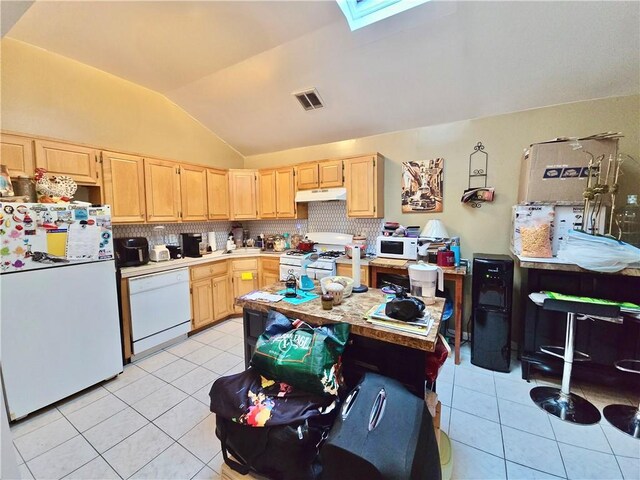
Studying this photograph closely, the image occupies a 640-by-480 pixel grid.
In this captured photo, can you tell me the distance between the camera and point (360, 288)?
1.98m

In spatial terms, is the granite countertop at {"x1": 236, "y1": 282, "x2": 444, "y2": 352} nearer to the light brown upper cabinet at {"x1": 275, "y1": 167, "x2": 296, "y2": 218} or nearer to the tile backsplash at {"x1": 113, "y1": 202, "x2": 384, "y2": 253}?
the tile backsplash at {"x1": 113, "y1": 202, "x2": 384, "y2": 253}

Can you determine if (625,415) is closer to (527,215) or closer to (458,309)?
(458,309)

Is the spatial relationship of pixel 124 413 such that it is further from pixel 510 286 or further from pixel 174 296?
pixel 510 286

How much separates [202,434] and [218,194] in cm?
302

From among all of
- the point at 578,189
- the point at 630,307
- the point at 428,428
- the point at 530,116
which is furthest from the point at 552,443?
the point at 530,116

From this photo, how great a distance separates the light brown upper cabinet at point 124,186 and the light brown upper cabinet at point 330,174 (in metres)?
2.19

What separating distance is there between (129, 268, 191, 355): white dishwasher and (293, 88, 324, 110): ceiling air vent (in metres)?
2.52

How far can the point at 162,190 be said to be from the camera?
330 cm

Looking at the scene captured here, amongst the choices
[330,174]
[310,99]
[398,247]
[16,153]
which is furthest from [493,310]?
[16,153]

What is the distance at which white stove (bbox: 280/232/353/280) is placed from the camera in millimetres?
3475

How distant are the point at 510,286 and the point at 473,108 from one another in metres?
1.93

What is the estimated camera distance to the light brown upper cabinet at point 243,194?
4.13 metres

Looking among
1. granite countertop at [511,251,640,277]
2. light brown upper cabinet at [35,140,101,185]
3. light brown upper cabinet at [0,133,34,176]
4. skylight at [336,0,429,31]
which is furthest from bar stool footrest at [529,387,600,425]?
light brown upper cabinet at [0,133,34,176]

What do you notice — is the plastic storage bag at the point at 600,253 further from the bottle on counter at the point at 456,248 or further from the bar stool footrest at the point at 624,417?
the bar stool footrest at the point at 624,417
